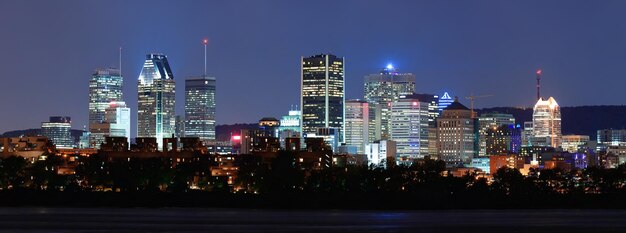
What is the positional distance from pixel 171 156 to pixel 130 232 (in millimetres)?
101620

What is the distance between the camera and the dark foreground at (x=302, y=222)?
67.4 metres

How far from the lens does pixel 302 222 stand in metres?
74.9

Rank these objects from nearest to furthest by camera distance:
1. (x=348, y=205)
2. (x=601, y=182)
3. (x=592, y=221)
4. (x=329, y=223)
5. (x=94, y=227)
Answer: (x=94, y=227)
(x=329, y=223)
(x=592, y=221)
(x=348, y=205)
(x=601, y=182)

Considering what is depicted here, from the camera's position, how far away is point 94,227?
2702 inches

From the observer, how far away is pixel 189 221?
247 ft

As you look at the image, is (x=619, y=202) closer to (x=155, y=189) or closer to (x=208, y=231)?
(x=155, y=189)

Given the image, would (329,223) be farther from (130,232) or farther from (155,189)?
(155,189)

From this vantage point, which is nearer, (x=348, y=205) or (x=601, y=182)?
(x=348, y=205)

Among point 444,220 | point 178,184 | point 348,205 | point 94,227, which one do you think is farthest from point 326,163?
point 94,227

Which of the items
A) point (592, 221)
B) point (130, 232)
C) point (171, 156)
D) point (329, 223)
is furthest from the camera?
point (171, 156)

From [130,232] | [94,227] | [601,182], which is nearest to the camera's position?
[130,232]

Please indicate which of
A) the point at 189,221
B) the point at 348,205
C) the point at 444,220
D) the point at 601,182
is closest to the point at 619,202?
the point at 601,182

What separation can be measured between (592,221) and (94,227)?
105 ft

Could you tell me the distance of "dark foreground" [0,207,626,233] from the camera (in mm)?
67375
